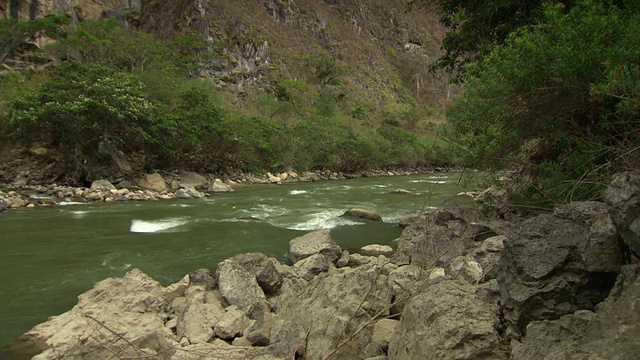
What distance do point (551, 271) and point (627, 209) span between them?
2.03 ft

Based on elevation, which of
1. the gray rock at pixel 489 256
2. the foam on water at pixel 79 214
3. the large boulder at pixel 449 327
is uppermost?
the large boulder at pixel 449 327

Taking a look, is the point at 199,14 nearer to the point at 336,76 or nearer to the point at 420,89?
the point at 336,76

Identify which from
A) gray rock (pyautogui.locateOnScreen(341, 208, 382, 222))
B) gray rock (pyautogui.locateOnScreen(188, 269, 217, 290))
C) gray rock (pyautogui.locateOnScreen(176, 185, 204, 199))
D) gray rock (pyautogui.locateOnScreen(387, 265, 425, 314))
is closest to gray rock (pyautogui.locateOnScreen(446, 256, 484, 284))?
gray rock (pyautogui.locateOnScreen(387, 265, 425, 314))

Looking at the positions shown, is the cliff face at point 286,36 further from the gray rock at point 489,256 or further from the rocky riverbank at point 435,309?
the rocky riverbank at point 435,309

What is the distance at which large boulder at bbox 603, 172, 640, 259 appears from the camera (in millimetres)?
2340

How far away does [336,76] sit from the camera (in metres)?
56.0

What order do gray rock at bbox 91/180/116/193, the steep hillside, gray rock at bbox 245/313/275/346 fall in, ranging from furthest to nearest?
1. the steep hillside
2. gray rock at bbox 91/180/116/193
3. gray rock at bbox 245/313/275/346

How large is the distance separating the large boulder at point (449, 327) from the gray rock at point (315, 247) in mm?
4351


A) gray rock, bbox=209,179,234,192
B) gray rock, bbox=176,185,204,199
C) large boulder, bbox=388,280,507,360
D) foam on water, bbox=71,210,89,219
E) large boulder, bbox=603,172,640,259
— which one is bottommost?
gray rock, bbox=209,179,234,192

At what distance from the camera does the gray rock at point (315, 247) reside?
7285 mm

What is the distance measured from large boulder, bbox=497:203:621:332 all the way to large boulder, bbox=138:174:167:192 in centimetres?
1795

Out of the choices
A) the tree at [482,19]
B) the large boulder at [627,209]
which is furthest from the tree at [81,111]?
the large boulder at [627,209]

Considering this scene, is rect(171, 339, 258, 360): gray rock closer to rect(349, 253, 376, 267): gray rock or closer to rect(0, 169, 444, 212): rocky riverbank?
rect(349, 253, 376, 267): gray rock

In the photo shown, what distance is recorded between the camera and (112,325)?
A: 179 inches
